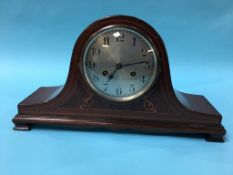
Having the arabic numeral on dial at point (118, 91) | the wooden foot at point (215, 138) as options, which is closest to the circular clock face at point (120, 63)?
the arabic numeral on dial at point (118, 91)

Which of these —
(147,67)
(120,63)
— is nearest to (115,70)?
(120,63)

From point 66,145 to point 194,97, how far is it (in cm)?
83

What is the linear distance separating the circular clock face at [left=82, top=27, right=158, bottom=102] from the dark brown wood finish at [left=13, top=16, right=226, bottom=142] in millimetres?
38

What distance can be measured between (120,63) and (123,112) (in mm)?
260

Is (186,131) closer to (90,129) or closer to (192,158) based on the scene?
(192,158)

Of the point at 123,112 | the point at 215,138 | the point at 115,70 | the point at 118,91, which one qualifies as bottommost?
the point at 215,138

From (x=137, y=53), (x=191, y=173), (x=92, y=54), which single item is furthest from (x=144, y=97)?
(x=191, y=173)

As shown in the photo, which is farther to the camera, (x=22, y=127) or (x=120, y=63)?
(x=22, y=127)

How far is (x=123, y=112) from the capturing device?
1813 millimetres

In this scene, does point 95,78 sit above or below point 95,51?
below

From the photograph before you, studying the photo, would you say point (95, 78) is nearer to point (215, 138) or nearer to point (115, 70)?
point (115, 70)

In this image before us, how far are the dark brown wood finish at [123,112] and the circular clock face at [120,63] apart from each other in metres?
0.04

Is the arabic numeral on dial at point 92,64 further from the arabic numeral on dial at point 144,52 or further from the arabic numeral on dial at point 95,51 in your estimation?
the arabic numeral on dial at point 144,52

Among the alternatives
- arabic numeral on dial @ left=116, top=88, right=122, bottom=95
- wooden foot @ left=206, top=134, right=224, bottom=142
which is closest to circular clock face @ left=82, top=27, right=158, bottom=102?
arabic numeral on dial @ left=116, top=88, right=122, bottom=95
